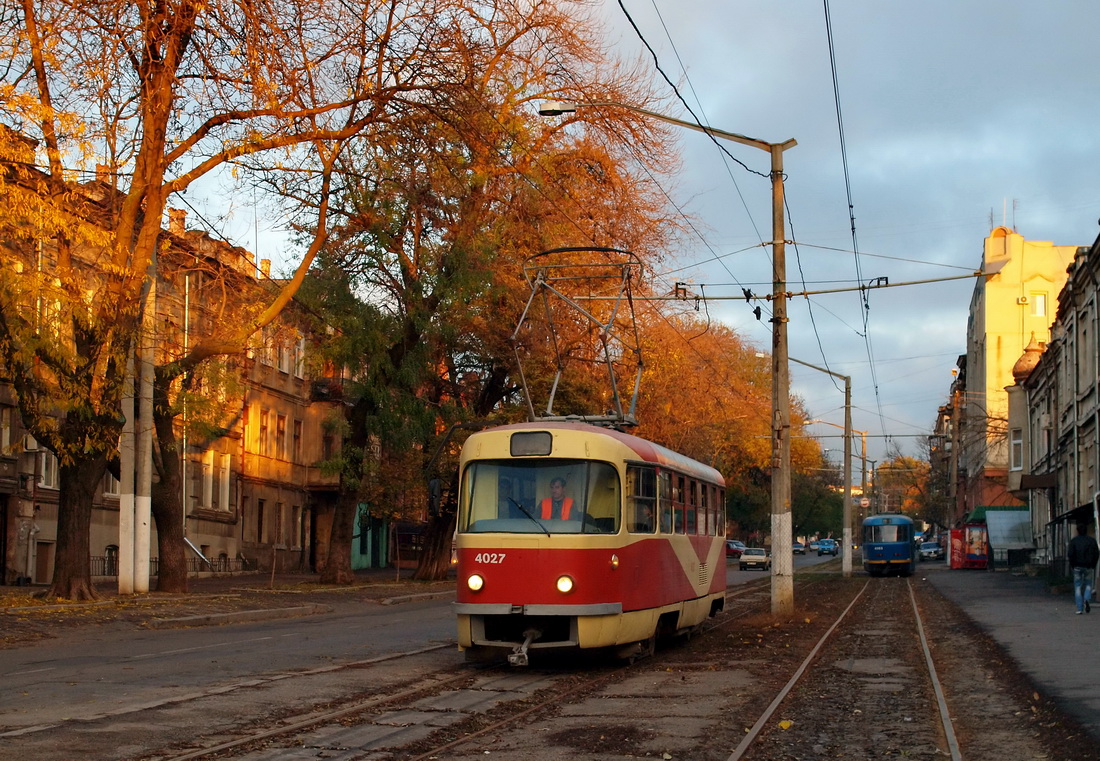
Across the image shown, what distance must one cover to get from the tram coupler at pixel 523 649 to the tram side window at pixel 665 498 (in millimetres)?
2616

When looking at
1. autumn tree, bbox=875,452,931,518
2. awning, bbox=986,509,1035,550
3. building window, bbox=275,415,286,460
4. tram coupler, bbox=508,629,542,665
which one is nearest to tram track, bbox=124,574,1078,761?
tram coupler, bbox=508,629,542,665

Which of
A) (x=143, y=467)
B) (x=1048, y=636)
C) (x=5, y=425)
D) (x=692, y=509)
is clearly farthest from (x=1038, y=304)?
(x=692, y=509)

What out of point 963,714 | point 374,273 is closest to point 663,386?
point 374,273

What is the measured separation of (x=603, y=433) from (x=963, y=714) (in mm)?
4803

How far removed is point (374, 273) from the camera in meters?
33.7

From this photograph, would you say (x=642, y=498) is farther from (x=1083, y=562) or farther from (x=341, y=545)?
(x=341, y=545)

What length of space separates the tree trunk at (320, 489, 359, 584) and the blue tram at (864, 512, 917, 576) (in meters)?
26.6

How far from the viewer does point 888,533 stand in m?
54.4

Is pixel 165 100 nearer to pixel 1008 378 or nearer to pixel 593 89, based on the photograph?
pixel 593 89

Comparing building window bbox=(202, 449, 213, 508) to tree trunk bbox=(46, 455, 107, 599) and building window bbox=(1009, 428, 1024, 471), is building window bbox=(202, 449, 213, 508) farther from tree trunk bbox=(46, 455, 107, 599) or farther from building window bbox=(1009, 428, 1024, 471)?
building window bbox=(1009, 428, 1024, 471)

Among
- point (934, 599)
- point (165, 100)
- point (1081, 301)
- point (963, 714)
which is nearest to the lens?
point (963, 714)

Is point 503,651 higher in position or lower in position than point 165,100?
lower

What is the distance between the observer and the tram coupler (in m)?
13.3

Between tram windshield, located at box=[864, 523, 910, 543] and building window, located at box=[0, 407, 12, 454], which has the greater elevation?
building window, located at box=[0, 407, 12, 454]
